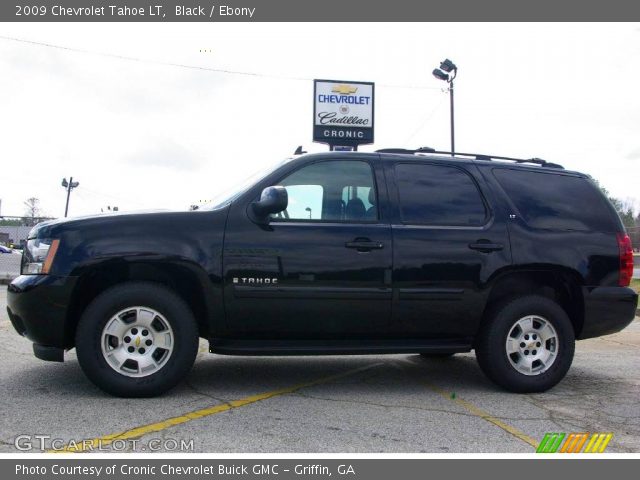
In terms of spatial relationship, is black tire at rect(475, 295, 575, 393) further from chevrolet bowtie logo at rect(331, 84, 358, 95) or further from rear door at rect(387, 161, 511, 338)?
chevrolet bowtie logo at rect(331, 84, 358, 95)

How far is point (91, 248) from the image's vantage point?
171 inches

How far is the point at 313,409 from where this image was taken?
14.3 ft

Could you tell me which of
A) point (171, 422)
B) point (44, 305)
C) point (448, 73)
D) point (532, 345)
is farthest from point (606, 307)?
point (448, 73)

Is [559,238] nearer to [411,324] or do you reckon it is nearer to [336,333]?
[411,324]

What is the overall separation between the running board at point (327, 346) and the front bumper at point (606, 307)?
113 centimetres

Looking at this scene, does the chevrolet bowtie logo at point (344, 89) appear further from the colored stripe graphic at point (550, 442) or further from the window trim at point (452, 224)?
the colored stripe graphic at point (550, 442)

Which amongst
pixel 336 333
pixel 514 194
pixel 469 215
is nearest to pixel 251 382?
pixel 336 333

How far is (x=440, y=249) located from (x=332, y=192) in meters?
0.95

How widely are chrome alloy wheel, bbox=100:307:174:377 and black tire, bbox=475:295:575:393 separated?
247cm

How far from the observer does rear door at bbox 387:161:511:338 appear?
15.5 feet

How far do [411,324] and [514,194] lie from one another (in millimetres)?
1431

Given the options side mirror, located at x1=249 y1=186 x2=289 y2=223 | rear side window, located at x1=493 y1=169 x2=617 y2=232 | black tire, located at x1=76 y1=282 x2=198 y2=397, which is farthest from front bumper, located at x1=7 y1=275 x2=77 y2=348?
rear side window, located at x1=493 y1=169 x2=617 y2=232

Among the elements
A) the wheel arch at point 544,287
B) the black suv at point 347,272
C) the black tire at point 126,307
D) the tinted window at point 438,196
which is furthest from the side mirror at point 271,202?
the wheel arch at point 544,287
